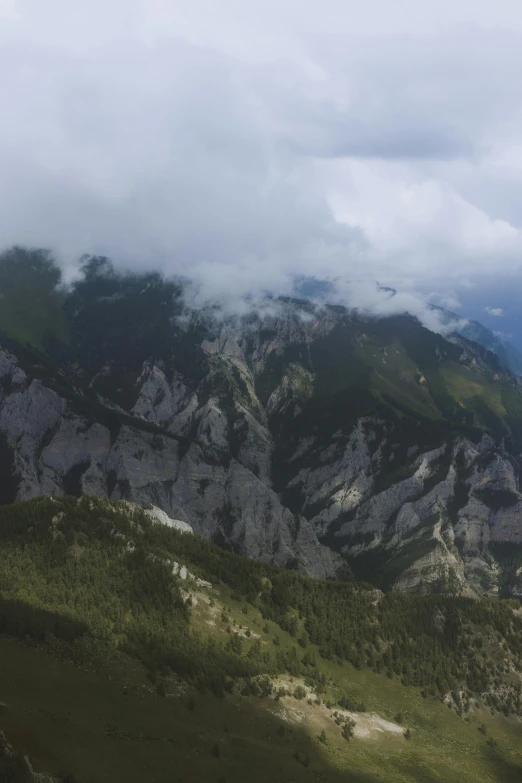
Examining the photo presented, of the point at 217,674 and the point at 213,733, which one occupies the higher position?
the point at 217,674

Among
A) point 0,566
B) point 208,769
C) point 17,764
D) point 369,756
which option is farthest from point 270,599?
point 17,764

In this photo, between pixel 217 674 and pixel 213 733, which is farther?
pixel 217 674

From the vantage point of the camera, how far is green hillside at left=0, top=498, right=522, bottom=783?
107188 millimetres

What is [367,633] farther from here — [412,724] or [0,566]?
[0,566]

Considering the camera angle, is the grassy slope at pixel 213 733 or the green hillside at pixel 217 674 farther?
the green hillside at pixel 217 674

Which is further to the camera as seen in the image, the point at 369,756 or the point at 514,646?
the point at 514,646

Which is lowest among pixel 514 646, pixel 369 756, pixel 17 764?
pixel 369 756

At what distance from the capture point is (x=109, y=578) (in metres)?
171

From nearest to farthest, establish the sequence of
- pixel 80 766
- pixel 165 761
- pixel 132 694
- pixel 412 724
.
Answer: pixel 80 766 → pixel 165 761 → pixel 132 694 → pixel 412 724

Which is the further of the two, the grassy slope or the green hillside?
the green hillside

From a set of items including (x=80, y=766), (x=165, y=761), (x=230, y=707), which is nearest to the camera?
(x=80, y=766)

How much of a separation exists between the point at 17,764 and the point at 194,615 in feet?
316

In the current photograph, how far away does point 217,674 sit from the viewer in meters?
145

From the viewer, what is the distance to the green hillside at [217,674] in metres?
107
